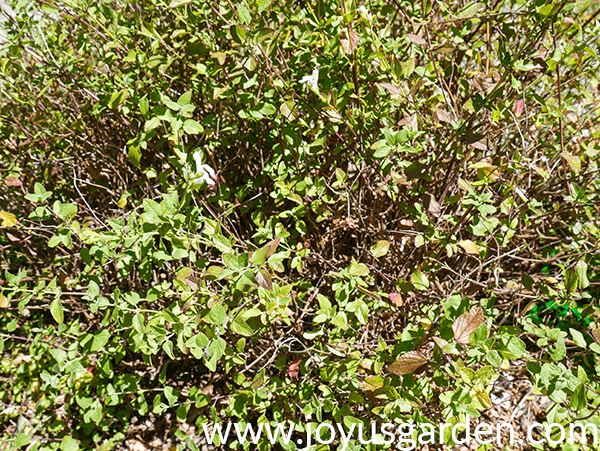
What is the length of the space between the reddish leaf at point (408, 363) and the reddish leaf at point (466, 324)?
13 centimetres

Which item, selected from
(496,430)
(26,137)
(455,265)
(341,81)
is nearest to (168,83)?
(341,81)

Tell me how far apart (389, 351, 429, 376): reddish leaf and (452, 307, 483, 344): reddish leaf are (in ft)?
0.42

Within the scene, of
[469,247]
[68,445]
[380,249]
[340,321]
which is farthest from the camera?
[68,445]

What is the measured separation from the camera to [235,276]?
1383 millimetres

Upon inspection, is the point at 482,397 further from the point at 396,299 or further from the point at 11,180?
the point at 11,180

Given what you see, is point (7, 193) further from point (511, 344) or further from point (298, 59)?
point (511, 344)

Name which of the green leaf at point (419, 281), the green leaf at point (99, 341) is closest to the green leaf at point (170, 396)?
the green leaf at point (99, 341)

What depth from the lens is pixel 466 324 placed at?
1310mm

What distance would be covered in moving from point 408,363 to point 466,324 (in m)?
0.20

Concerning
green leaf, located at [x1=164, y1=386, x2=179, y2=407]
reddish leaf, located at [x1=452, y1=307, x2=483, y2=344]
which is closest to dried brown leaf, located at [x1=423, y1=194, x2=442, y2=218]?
reddish leaf, located at [x1=452, y1=307, x2=483, y2=344]

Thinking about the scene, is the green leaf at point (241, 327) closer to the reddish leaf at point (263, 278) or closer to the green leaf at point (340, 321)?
the reddish leaf at point (263, 278)

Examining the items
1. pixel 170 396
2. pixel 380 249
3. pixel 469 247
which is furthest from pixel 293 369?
pixel 469 247

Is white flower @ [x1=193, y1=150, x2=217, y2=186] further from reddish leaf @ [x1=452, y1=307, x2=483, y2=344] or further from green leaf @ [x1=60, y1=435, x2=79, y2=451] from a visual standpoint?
green leaf @ [x1=60, y1=435, x2=79, y2=451]

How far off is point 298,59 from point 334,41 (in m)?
0.23
